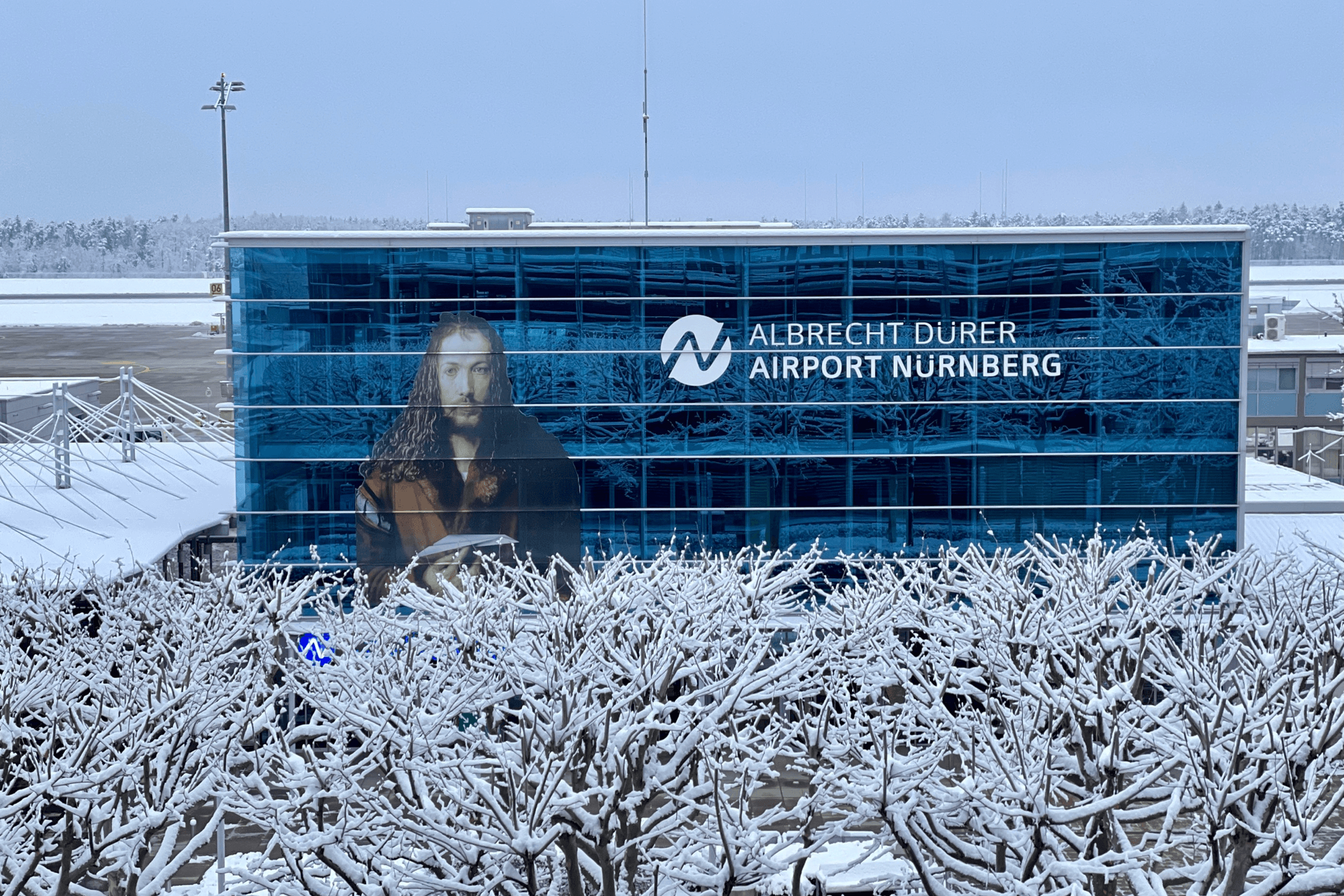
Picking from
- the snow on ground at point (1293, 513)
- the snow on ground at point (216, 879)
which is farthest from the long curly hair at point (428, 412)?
the snow on ground at point (1293, 513)

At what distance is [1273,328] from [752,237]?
47880 millimetres

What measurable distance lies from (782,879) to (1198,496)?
1807 centimetres

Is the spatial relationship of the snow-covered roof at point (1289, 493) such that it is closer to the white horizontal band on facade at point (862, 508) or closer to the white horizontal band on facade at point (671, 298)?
the white horizontal band on facade at point (862, 508)

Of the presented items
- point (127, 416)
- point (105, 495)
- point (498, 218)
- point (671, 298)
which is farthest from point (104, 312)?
point (671, 298)

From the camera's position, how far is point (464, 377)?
3284 centimetres

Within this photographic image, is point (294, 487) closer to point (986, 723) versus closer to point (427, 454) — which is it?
point (427, 454)

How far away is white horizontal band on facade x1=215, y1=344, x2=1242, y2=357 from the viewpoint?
32.7 meters

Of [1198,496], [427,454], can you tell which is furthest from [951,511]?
[427,454]

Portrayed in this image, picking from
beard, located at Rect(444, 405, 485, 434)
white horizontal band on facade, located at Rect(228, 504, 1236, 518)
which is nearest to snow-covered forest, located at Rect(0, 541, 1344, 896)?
white horizontal band on facade, located at Rect(228, 504, 1236, 518)

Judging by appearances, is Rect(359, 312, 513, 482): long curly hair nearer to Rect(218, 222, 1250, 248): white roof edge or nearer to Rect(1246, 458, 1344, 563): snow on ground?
Rect(218, 222, 1250, 248): white roof edge

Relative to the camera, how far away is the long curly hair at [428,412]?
107 feet

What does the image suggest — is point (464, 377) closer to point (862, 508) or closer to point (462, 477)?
point (462, 477)

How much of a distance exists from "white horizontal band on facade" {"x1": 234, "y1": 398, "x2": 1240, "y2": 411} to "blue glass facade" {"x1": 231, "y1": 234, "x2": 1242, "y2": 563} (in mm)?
52

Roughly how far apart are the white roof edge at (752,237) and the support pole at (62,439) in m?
9.76
